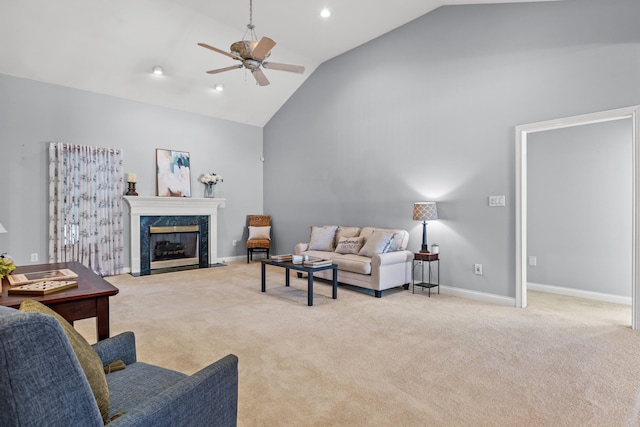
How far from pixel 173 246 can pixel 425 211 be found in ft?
15.8

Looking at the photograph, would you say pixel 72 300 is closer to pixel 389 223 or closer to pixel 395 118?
pixel 389 223

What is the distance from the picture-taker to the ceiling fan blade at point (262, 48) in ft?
11.2

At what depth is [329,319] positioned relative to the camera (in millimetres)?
3609

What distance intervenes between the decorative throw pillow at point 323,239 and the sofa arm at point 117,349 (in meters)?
4.24

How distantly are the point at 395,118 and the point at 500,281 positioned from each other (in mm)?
2824

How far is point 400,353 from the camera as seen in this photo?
2766 millimetres

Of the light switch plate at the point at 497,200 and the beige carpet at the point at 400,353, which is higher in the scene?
the light switch plate at the point at 497,200

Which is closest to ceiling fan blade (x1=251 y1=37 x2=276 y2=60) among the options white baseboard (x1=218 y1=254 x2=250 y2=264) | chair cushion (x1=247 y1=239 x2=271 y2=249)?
chair cushion (x1=247 y1=239 x2=271 y2=249)

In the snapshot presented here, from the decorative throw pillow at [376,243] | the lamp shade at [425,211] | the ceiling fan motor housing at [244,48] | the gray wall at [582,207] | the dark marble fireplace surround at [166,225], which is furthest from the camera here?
the dark marble fireplace surround at [166,225]

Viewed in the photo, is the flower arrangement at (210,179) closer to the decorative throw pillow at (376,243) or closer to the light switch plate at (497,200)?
the decorative throw pillow at (376,243)

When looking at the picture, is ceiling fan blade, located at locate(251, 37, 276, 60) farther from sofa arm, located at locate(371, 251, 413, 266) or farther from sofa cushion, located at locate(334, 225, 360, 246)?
sofa cushion, located at locate(334, 225, 360, 246)

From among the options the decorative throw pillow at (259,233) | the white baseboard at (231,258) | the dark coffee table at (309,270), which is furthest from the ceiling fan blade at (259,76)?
the white baseboard at (231,258)

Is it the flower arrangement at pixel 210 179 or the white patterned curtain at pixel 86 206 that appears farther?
the flower arrangement at pixel 210 179

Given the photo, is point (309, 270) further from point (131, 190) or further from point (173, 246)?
point (131, 190)
